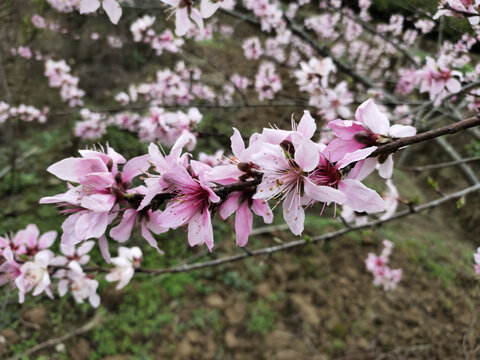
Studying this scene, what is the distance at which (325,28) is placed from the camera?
4648 millimetres

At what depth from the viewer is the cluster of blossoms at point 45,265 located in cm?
118

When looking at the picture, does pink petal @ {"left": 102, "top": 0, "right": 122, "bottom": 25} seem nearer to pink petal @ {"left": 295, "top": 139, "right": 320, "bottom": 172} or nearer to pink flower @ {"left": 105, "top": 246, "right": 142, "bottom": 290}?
pink petal @ {"left": 295, "top": 139, "right": 320, "bottom": 172}

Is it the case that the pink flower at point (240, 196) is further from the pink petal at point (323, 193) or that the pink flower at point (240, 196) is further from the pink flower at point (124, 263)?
the pink flower at point (124, 263)

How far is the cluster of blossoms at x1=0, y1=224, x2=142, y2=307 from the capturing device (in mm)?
1181

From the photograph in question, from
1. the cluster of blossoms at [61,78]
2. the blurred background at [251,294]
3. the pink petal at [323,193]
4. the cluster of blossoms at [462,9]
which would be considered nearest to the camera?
the pink petal at [323,193]

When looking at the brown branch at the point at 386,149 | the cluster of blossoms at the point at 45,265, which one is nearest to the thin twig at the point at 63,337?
the cluster of blossoms at the point at 45,265

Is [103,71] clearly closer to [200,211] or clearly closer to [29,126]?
[29,126]

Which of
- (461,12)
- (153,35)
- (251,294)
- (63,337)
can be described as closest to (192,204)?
(461,12)

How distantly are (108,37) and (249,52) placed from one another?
2.73 m

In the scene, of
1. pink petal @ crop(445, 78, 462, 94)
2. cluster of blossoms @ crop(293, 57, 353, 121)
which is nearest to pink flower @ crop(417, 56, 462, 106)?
pink petal @ crop(445, 78, 462, 94)

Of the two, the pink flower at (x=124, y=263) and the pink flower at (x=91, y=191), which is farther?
the pink flower at (x=124, y=263)

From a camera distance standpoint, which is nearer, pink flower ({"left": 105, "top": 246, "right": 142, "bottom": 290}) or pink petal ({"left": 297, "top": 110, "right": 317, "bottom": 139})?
pink petal ({"left": 297, "top": 110, "right": 317, "bottom": 139})

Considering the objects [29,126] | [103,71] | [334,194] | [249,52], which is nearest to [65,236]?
[334,194]

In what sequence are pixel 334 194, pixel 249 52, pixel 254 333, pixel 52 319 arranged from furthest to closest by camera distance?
1. pixel 249 52
2. pixel 254 333
3. pixel 52 319
4. pixel 334 194
